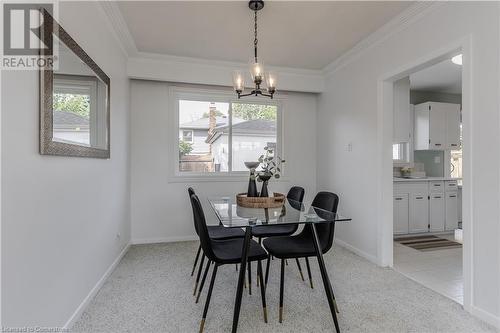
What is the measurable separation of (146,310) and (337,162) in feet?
9.73

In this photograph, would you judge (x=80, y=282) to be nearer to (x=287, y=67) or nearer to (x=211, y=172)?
(x=211, y=172)

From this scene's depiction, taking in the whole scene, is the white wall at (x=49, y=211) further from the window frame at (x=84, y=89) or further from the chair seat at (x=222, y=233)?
the chair seat at (x=222, y=233)

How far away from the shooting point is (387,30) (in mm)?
2766

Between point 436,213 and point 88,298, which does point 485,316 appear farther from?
point 88,298

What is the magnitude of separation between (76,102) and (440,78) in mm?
5089

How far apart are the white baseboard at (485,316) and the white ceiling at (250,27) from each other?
2566mm

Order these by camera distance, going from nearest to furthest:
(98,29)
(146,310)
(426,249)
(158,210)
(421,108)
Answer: (146,310) < (98,29) < (426,249) < (158,210) < (421,108)

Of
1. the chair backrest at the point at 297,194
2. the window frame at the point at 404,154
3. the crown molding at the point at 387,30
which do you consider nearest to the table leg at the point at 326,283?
the chair backrest at the point at 297,194

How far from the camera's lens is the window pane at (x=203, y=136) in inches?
Result: 155

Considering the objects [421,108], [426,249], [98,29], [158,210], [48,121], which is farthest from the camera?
[421,108]

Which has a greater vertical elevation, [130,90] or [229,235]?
[130,90]

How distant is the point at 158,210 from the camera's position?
3.80 metres

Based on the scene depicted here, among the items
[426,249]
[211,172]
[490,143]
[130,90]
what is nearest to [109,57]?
[130,90]

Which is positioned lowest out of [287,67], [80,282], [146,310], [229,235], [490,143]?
[146,310]
